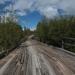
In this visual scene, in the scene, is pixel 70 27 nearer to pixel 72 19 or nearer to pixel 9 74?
pixel 72 19

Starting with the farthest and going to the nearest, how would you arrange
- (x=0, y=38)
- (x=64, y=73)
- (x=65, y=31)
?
(x=65, y=31)
(x=0, y=38)
(x=64, y=73)

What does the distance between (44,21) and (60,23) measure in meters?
8.97

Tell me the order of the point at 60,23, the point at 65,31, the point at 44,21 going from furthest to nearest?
the point at 44,21, the point at 60,23, the point at 65,31

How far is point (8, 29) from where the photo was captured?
22672 mm

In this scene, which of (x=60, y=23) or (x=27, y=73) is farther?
(x=60, y=23)

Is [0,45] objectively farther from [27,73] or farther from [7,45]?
[27,73]

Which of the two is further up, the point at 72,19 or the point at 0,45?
the point at 72,19

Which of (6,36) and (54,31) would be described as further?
(54,31)

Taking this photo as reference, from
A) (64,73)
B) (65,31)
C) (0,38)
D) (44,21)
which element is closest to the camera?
Result: (64,73)

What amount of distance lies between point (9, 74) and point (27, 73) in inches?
27.7

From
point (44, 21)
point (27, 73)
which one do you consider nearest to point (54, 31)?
point (44, 21)

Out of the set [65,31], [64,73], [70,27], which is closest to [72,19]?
[70,27]

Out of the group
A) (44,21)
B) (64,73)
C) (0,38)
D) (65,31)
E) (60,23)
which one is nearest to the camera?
(64,73)

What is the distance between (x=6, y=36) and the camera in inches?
851
